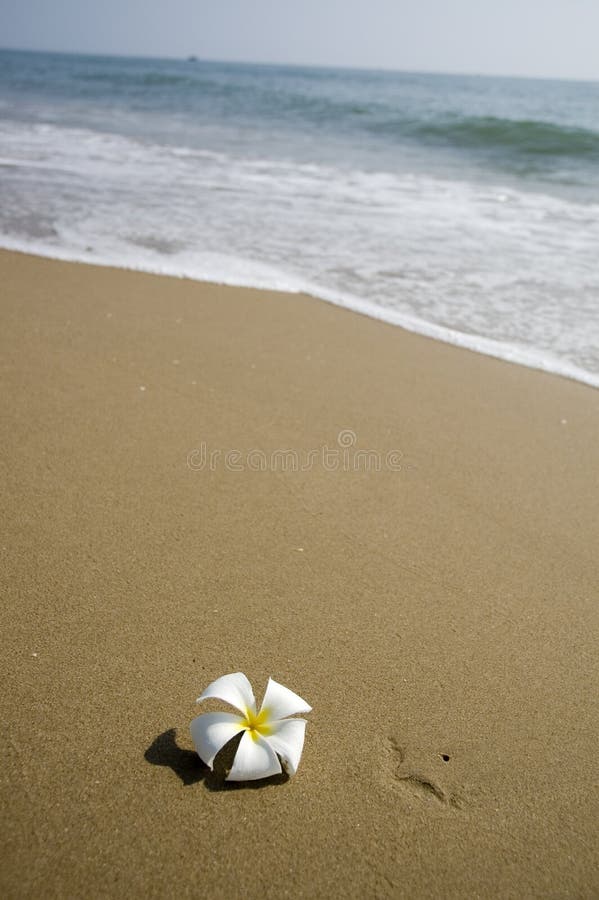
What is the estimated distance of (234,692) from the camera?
54.8 inches

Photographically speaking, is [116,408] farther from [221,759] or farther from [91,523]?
[221,759]

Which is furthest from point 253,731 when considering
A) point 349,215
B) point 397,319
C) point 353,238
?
point 349,215

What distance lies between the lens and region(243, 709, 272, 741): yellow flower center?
1380 millimetres

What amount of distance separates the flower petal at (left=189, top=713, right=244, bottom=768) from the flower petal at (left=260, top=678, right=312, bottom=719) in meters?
0.06

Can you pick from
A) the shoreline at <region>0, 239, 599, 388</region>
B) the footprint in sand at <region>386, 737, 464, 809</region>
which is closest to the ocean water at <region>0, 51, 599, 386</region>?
the shoreline at <region>0, 239, 599, 388</region>

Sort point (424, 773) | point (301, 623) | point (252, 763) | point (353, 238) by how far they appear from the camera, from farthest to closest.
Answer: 1. point (353, 238)
2. point (301, 623)
3. point (424, 773)
4. point (252, 763)

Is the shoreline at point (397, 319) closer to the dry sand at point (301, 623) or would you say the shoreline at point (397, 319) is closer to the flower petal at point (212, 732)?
the dry sand at point (301, 623)

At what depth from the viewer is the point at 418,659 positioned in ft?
5.70

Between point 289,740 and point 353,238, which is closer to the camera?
point 289,740

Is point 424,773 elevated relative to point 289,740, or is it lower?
lower

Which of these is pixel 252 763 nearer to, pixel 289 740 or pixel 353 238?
pixel 289 740

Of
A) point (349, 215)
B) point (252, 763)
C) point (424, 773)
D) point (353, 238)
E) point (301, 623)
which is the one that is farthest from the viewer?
point (349, 215)

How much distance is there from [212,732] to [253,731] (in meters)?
0.08

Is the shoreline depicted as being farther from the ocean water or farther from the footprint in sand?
the footprint in sand
